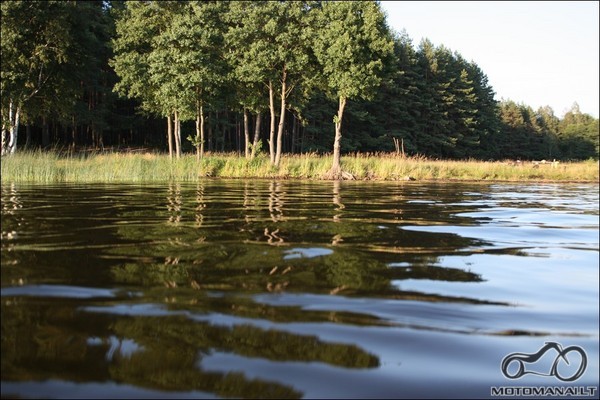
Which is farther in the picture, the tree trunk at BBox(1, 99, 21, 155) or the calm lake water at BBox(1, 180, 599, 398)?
the tree trunk at BBox(1, 99, 21, 155)

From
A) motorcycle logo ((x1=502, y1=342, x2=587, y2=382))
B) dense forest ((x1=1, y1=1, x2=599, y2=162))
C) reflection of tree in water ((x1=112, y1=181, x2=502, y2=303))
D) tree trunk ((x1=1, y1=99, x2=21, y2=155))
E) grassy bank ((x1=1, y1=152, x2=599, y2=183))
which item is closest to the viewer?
motorcycle logo ((x1=502, y1=342, x2=587, y2=382))

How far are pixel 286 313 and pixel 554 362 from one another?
1239 millimetres

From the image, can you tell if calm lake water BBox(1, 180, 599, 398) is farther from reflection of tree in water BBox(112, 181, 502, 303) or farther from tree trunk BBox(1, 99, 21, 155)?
tree trunk BBox(1, 99, 21, 155)

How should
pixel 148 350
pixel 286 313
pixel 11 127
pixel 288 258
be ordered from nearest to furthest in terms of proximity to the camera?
pixel 148 350 < pixel 286 313 < pixel 288 258 < pixel 11 127

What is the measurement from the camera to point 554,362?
204 centimetres

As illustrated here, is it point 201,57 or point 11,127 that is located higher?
point 201,57

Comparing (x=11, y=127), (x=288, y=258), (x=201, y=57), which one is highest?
A: (x=201, y=57)

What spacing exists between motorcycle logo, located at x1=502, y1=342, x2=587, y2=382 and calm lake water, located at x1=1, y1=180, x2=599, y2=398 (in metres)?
0.01

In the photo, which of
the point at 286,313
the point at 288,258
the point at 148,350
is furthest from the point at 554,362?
the point at 288,258

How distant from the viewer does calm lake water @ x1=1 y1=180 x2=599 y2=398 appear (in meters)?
1.81

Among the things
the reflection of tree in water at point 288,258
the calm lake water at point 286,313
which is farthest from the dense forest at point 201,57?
the calm lake water at point 286,313

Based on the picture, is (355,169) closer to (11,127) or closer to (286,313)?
(11,127)

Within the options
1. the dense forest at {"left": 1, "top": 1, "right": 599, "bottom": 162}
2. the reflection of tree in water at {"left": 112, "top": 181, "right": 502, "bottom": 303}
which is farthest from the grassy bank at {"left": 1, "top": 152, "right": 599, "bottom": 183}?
the reflection of tree in water at {"left": 112, "top": 181, "right": 502, "bottom": 303}

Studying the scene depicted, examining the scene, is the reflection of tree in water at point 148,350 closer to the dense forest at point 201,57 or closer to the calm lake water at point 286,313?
the calm lake water at point 286,313
